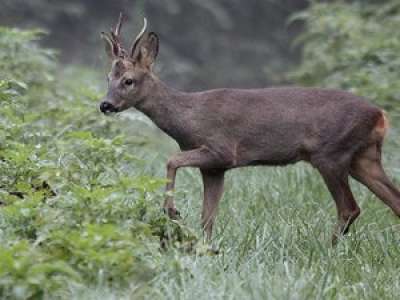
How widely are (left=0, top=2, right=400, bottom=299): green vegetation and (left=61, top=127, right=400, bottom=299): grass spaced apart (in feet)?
0.04

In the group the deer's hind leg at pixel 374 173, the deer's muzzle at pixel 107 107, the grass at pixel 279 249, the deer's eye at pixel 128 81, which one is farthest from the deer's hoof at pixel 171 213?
the deer's hind leg at pixel 374 173

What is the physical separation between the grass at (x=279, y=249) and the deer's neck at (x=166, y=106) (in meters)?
0.60

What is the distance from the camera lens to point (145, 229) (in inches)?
215

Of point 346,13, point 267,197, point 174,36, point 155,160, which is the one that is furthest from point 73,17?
point 267,197

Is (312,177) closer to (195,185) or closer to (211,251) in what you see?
(195,185)

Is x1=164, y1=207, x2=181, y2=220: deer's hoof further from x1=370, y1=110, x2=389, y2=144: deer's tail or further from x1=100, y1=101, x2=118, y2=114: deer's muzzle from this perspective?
x1=370, y1=110, x2=389, y2=144: deer's tail

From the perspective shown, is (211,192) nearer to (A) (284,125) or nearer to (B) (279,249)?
(A) (284,125)

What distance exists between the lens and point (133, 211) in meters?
5.50

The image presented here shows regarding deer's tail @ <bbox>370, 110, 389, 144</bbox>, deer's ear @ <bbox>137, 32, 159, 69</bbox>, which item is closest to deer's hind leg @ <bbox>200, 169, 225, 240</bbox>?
deer's ear @ <bbox>137, 32, 159, 69</bbox>

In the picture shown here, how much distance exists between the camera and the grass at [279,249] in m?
5.16

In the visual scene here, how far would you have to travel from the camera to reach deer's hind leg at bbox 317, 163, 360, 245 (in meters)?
7.24

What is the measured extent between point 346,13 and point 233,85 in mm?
6877

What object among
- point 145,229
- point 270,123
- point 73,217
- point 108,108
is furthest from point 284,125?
point 73,217

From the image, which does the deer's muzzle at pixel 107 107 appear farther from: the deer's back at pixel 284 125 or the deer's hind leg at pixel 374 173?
the deer's hind leg at pixel 374 173
